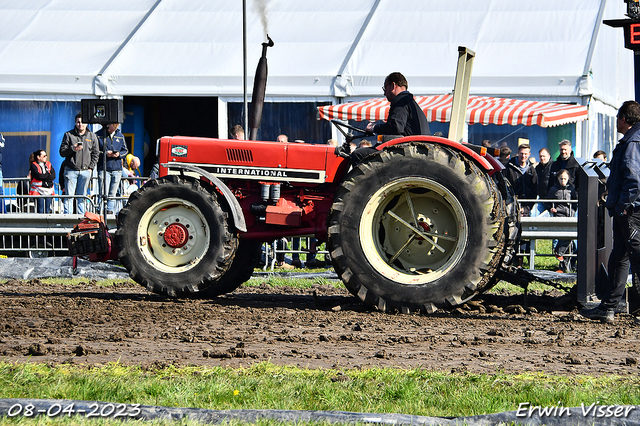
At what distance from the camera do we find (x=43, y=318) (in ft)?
24.1

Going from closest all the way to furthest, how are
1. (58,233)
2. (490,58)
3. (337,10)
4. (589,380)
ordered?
(589,380) → (58,233) → (490,58) → (337,10)

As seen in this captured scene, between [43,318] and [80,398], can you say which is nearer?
[80,398]

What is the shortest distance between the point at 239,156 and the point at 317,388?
4.17m

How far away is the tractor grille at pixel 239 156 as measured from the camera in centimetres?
845

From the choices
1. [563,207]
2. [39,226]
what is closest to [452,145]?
[563,207]

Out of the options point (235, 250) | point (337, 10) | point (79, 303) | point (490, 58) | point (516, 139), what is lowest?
point (79, 303)

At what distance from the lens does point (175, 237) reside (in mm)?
8297

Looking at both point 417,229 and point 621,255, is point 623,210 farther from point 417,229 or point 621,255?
point 417,229

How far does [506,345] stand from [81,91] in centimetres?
1363

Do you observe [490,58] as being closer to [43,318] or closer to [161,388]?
[43,318]

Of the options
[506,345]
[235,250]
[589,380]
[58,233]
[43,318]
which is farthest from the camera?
[58,233]

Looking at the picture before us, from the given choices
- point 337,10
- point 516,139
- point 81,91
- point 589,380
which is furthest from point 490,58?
point 589,380

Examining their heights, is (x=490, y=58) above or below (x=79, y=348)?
above

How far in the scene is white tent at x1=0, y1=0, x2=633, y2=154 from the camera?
55.5 ft
